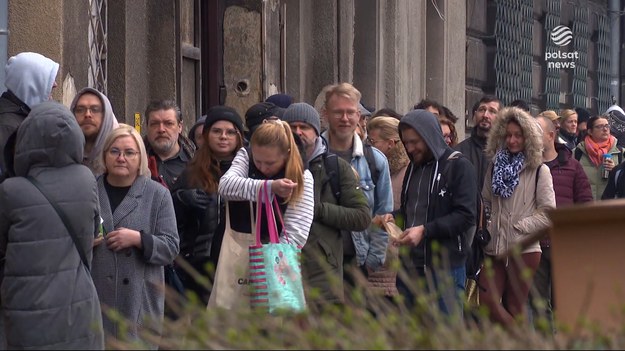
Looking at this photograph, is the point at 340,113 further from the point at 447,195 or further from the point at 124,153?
the point at 124,153

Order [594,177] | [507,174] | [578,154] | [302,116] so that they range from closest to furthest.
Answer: [302,116] → [507,174] → [594,177] → [578,154]

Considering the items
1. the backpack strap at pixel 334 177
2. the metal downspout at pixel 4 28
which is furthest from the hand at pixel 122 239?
the metal downspout at pixel 4 28

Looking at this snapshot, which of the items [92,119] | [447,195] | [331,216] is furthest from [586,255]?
[447,195]

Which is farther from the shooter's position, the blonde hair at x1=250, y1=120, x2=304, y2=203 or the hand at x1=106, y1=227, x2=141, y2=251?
the blonde hair at x1=250, y1=120, x2=304, y2=203

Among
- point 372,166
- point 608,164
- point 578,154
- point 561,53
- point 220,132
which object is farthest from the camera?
point 561,53

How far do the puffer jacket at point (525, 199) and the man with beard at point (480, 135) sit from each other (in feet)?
2.08

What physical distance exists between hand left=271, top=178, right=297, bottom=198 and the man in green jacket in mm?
365

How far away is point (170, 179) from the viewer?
9273 millimetres

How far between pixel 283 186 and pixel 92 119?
1.19m

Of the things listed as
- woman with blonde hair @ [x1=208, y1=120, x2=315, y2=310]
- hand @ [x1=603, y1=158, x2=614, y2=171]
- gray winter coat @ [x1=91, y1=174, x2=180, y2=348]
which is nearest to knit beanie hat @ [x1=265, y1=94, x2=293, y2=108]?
woman with blonde hair @ [x1=208, y1=120, x2=315, y2=310]

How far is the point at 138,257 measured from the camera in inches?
311

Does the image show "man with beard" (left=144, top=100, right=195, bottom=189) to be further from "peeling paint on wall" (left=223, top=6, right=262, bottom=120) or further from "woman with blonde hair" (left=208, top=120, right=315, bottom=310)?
"peeling paint on wall" (left=223, top=6, right=262, bottom=120)

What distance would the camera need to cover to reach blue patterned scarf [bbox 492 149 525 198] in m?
10.6

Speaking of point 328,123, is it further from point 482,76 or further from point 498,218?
point 482,76
